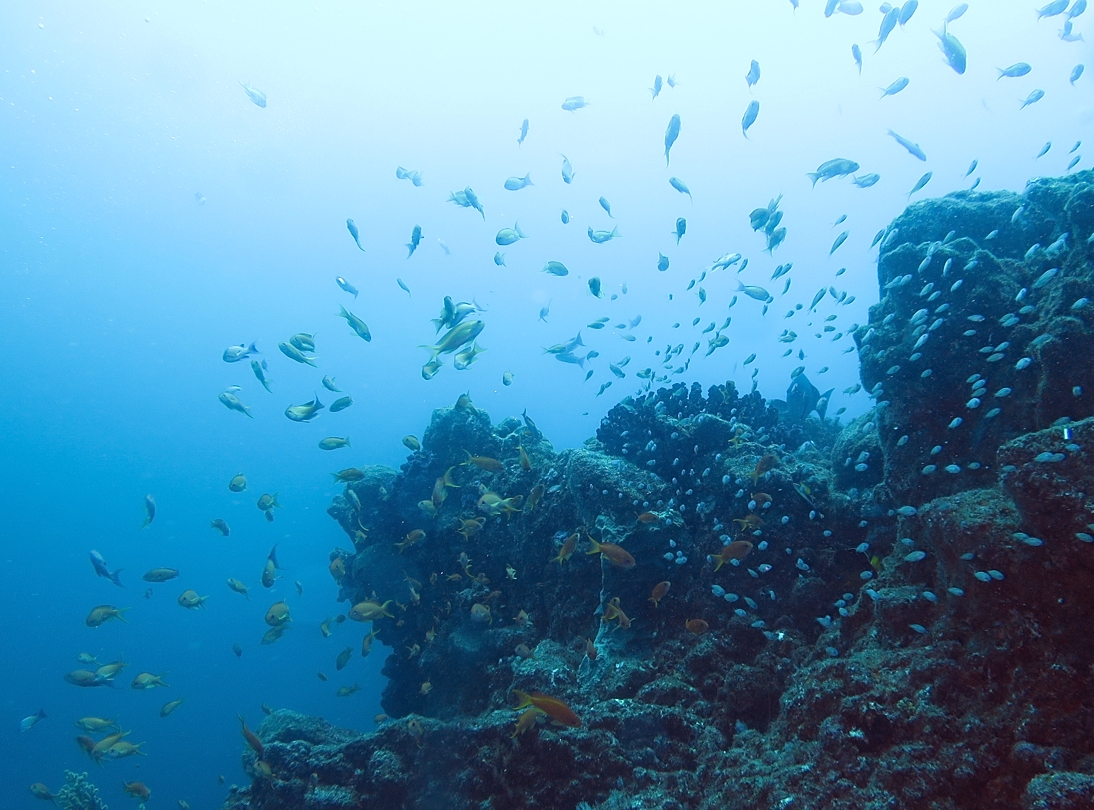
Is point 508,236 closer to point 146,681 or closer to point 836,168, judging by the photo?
point 836,168

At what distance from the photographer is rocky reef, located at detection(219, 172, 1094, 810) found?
373 cm

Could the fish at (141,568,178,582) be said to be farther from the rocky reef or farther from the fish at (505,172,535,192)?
the fish at (505,172,535,192)

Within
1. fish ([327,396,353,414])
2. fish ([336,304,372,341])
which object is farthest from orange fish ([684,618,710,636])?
fish ([327,396,353,414])

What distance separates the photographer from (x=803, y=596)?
22.5ft

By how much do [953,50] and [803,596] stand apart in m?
8.35

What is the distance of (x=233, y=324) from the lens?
85188 mm

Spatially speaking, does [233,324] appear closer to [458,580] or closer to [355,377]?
[355,377]

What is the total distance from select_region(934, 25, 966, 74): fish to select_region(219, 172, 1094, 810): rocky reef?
2534mm

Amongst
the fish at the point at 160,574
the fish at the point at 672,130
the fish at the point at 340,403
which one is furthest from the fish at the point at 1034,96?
the fish at the point at 160,574

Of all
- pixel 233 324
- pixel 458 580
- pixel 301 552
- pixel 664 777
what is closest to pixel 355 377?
pixel 233 324

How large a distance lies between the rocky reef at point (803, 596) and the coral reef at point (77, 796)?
6.52 m

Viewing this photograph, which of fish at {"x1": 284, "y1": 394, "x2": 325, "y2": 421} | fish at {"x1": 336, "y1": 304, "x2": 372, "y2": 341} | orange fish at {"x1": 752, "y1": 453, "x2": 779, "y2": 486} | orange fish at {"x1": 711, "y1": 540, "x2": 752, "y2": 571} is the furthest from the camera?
fish at {"x1": 284, "y1": 394, "x2": 325, "y2": 421}

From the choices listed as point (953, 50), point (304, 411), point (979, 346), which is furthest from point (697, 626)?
point (953, 50)

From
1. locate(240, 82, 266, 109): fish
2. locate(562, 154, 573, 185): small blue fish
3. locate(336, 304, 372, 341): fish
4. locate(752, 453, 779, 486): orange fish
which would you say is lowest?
locate(752, 453, 779, 486): orange fish
